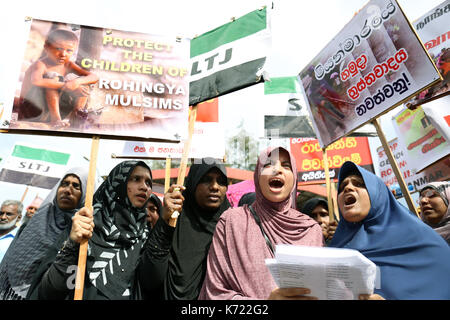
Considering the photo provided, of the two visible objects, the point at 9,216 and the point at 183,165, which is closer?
the point at 183,165

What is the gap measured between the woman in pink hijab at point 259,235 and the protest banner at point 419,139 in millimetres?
2807

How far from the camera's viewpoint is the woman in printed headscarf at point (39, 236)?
248cm

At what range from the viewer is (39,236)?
2686 mm

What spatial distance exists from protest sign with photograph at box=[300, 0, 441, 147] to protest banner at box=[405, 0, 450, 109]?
1.94ft

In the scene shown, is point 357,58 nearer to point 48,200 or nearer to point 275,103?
point 275,103

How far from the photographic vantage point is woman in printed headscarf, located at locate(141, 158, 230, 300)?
208 cm

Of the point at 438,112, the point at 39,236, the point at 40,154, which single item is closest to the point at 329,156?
the point at 438,112

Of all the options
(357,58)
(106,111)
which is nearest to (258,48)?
(357,58)

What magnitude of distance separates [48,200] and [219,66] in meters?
2.06

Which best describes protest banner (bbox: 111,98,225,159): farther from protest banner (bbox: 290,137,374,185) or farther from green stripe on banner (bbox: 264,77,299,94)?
protest banner (bbox: 290,137,374,185)

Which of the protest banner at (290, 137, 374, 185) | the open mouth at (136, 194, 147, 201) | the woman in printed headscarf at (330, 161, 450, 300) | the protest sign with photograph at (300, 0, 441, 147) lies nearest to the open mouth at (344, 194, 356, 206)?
the woman in printed headscarf at (330, 161, 450, 300)

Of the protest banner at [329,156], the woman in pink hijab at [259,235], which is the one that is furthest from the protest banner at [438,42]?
the protest banner at [329,156]

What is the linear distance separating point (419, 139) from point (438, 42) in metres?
1.54

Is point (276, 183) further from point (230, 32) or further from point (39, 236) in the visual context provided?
point (39, 236)
